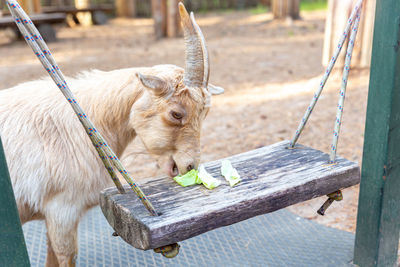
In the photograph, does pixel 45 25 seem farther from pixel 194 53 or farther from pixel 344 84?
pixel 344 84

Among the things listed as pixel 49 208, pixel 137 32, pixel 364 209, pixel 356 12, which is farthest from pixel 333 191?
pixel 137 32

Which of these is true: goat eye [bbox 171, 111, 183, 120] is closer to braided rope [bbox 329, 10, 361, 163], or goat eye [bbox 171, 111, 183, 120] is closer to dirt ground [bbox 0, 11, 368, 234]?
dirt ground [bbox 0, 11, 368, 234]

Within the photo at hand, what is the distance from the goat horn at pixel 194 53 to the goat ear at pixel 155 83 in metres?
0.12

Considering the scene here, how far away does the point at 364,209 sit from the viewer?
270cm

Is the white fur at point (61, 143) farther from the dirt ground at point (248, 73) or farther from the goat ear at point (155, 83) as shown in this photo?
the dirt ground at point (248, 73)

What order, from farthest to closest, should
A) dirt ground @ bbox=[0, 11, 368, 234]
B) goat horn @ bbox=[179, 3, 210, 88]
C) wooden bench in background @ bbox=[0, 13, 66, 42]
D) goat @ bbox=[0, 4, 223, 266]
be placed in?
wooden bench in background @ bbox=[0, 13, 66, 42] < dirt ground @ bbox=[0, 11, 368, 234] < goat @ bbox=[0, 4, 223, 266] < goat horn @ bbox=[179, 3, 210, 88]

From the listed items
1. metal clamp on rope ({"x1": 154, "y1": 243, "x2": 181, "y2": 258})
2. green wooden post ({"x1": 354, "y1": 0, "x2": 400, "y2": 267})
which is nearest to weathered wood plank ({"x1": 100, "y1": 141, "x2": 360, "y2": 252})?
metal clamp on rope ({"x1": 154, "y1": 243, "x2": 181, "y2": 258})

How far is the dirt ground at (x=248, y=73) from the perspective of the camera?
16.4 ft

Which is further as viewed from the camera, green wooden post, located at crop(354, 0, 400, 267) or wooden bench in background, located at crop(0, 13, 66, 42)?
wooden bench in background, located at crop(0, 13, 66, 42)

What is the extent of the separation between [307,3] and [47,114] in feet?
58.3

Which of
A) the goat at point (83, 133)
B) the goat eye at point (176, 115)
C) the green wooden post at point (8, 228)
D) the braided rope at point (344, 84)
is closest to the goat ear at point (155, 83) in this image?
the goat at point (83, 133)

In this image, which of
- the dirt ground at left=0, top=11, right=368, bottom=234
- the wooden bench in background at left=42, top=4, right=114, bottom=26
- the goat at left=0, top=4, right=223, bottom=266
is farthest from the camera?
the wooden bench in background at left=42, top=4, right=114, bottom=26

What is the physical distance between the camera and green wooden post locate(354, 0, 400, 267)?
7.74ft

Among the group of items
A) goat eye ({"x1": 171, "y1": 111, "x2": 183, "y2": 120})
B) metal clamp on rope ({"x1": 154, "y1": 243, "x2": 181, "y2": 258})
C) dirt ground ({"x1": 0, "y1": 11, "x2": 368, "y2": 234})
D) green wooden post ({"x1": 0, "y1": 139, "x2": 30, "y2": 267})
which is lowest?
dirt ground ({"x1": 0, "y1": 11, "x2": 368, "y2": 234})
